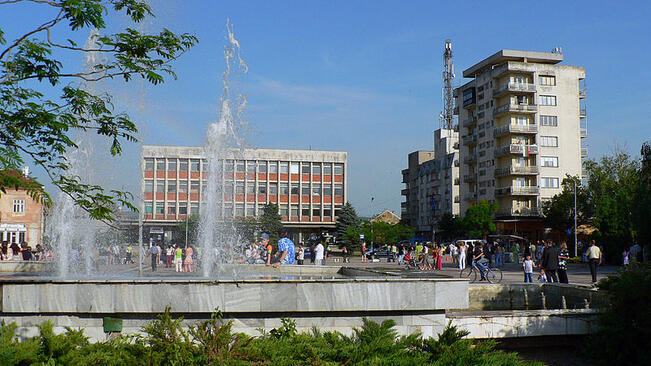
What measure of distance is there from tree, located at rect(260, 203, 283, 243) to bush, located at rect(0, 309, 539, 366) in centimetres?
7483

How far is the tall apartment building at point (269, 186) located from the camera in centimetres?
8712

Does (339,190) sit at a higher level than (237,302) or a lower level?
higher

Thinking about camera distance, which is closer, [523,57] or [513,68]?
[513,68]

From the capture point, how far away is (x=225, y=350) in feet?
20.3

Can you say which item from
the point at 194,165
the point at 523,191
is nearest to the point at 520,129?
the point at 523,191

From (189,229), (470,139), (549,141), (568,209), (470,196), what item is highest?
(470,139)

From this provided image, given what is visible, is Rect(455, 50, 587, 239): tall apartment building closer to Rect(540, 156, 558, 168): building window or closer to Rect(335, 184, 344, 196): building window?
Rect(540, 156, 558, 168): building window

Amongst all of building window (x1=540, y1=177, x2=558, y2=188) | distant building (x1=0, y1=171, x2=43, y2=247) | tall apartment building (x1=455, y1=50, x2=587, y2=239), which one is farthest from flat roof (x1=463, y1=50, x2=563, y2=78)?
distant building (x1=0, y1=171, x2=43, y2=247)

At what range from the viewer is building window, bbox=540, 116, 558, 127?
74250mm

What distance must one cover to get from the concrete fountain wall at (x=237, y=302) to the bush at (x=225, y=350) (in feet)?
3.71

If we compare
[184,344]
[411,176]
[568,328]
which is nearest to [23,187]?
[184,344]

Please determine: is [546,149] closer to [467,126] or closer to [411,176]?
[467,126]

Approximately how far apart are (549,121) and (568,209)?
17603 mm

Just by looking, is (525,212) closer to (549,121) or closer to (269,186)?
(549,121)
